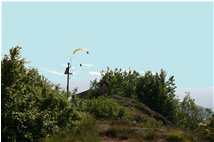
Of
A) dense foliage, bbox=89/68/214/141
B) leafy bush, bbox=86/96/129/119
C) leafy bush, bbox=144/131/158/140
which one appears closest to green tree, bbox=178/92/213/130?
dense foliage, bbox=89/68/214/141

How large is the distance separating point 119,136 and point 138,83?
4231cm

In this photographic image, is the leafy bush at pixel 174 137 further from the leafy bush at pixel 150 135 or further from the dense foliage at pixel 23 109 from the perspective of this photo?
the dense foliage at pixel 23 109

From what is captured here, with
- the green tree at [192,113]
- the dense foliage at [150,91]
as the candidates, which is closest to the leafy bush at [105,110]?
the dense foliage at [150,91]

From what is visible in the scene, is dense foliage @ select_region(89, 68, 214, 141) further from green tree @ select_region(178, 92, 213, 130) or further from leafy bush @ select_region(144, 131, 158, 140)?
leafy bush @ select_region(144, 131, 158, 140)

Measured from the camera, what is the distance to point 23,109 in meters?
14.2

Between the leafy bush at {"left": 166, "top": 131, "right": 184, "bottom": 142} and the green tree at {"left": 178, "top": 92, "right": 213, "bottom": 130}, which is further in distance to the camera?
the green tree at {"left": 178, "top": 92, "right": 213, "bottom": 130}

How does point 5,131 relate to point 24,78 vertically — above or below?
below

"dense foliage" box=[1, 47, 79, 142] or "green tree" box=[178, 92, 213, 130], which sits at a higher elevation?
"dense foliage" box=[1, 47, 79, 142]

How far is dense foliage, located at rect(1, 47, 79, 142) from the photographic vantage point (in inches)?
537

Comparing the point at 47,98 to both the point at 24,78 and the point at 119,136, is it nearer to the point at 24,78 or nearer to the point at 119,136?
the point at 24,78

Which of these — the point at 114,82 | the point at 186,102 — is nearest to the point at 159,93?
the point at 114,82

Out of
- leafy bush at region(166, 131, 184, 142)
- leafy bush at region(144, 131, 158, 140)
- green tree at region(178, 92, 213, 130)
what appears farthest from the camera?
green tree at region(178, 92, 213, 130)

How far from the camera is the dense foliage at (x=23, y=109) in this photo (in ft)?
44.7

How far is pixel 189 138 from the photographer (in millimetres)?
15758
